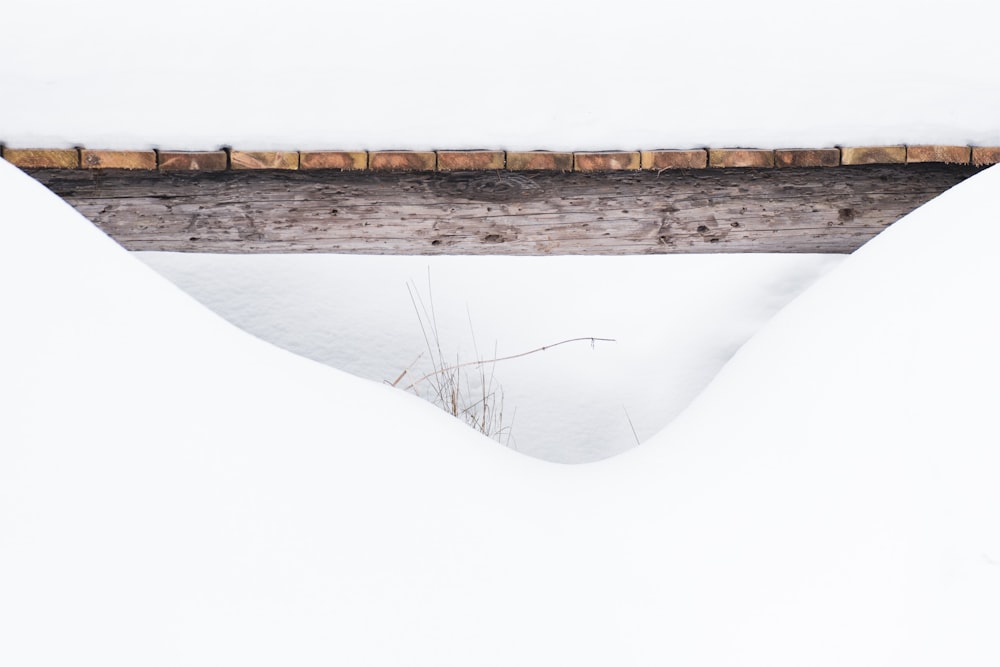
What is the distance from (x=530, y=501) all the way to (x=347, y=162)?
1.20 meters

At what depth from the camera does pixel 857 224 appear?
243 centimetres

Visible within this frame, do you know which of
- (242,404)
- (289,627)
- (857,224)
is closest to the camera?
(289,627)

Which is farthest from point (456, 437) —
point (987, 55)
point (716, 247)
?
point (987, 55)

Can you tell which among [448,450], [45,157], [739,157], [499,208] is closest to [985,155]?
[739,157]

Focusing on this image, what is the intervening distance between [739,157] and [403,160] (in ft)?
3.18

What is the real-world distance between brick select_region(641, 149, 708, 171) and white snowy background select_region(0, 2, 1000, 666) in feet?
0.25

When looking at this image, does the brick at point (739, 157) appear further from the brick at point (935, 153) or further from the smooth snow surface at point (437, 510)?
the smooth snow surface at point (437, 510)

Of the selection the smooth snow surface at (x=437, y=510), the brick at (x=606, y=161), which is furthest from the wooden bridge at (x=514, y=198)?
the smooth snow surface at (x=437, y=510)

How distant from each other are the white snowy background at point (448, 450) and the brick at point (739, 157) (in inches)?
1.3

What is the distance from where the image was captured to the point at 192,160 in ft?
6.93

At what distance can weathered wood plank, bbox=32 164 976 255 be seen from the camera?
228 cm

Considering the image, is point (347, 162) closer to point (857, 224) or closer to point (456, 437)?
point (456, 437)

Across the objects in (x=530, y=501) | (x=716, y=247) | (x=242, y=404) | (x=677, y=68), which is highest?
(x=677, y=68)

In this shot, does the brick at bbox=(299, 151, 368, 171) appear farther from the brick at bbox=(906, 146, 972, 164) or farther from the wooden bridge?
the brick at bbox=(906, 146, 972, 164)
